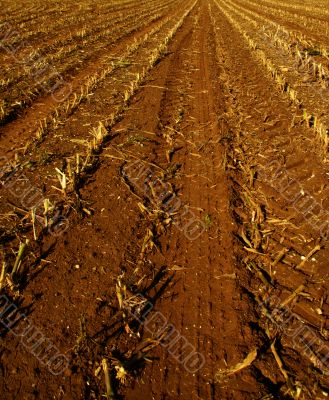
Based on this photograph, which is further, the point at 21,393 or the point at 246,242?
the point at 246,242

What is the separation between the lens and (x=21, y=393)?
8.15 feet

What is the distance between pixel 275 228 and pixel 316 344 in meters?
1.54

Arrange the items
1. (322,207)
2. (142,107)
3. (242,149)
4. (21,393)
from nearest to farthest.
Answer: (21,393) < (322,207) < (242,149) < (142,107)

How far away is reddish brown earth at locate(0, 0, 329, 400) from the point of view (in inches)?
104

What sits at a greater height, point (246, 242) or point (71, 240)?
point (71, 240)

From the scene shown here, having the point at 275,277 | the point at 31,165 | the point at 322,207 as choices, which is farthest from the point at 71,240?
the point at 322,207

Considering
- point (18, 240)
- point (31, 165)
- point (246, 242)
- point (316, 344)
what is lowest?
point (316, 344)

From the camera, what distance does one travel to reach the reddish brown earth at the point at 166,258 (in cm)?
263

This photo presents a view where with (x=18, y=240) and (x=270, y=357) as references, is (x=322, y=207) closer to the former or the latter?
(x=270, y=357)

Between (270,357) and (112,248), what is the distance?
1877 millimetres

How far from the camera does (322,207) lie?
4.38 meters

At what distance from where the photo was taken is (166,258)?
3.64 m

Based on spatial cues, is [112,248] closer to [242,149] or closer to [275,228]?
[275,228]

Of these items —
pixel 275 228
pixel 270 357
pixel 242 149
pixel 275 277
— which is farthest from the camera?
pixel 242 149
